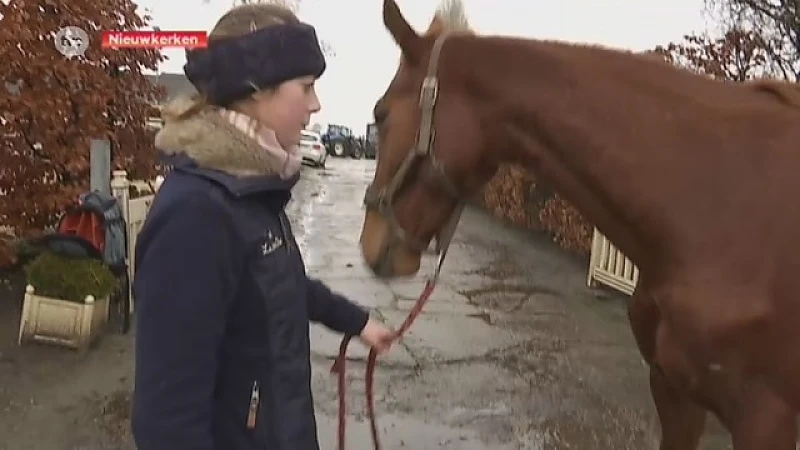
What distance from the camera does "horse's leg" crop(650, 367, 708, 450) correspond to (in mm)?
2848

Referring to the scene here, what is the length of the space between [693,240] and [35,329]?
4.70m

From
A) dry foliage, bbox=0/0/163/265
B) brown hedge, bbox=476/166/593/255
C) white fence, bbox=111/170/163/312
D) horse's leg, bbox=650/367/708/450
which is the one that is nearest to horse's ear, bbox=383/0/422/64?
horse's leg, bbox=650/367/708/450

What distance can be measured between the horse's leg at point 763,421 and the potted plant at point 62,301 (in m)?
4.41

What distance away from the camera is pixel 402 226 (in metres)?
2.63

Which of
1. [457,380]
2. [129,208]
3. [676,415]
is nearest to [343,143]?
[129,208]

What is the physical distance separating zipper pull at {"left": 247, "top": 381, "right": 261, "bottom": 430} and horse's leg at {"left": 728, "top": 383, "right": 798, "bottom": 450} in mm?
1188

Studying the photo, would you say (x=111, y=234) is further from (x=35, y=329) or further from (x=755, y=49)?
(x=755, y=49)

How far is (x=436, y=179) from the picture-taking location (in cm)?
254

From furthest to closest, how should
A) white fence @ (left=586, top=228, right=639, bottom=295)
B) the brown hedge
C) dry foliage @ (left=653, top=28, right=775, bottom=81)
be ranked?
the brown hedge → dry foliage @ (left=653, top=28, right=775, bottom=81) → white fence @ (left=586, top=228, right=639, bottom=295)

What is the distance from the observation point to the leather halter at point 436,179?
2494mm

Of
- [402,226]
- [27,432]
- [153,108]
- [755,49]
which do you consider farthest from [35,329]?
[755,49]

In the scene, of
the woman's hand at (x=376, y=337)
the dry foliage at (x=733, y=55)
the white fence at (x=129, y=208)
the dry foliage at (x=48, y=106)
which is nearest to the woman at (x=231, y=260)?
the woman's hand at (x=376, y=337)

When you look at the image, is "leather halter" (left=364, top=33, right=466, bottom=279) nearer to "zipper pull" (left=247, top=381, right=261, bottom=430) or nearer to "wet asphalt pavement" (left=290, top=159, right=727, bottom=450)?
"zipper pull" (left=247, top=381, right=261, bottom=430)

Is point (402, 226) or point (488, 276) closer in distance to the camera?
point (402, 226)
